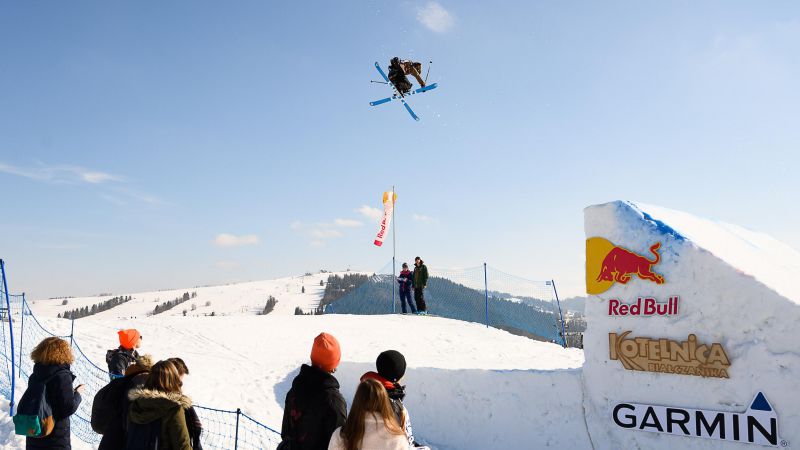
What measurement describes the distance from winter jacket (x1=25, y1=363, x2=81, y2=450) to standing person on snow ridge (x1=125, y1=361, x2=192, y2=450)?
1.21 m

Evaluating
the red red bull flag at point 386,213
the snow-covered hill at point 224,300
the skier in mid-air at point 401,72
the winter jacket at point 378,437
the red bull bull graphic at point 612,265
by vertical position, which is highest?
the skier in mid-air at point 401,72

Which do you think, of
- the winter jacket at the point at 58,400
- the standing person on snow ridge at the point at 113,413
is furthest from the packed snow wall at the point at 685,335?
the winter jacket at the point at 58,400

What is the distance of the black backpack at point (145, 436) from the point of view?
117 inches

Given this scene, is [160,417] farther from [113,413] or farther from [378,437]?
[378,437]

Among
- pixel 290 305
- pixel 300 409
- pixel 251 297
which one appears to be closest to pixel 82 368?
pixel 300 409

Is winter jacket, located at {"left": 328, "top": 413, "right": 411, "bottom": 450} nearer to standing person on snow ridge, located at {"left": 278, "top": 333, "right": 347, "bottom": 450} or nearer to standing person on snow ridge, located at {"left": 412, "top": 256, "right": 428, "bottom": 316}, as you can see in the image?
standing person on snow ridge, located at {"left": 278, "top": 333, "right": 347, "bottom": 450}

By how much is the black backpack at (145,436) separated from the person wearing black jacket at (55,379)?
1174 millimetres

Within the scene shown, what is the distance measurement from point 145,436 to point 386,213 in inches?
623

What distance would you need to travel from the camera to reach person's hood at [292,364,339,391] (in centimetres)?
287

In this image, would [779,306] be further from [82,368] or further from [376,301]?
[376,301]

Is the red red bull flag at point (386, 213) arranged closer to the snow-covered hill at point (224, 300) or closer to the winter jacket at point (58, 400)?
the winter jacket at point (58, 400)

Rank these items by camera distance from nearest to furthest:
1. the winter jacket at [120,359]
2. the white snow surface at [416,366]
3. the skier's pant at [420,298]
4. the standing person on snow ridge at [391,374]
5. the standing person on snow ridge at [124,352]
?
the standing person on snow ridge at [391,374], the standing person on snow ridge at [124,352], the winter jacket at [120,359], the white snow surface at [416,366], the skier's pant at [420,298]

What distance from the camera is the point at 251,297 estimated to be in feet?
160

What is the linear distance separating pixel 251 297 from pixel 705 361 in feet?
157
